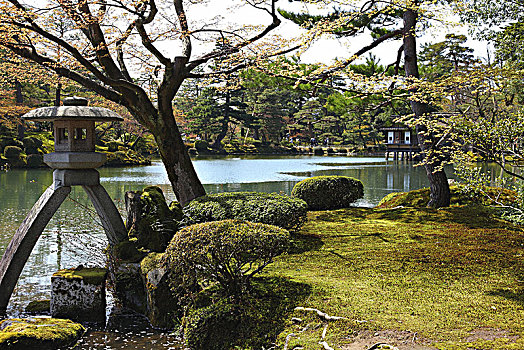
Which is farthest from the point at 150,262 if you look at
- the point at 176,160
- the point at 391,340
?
the point at 391,340

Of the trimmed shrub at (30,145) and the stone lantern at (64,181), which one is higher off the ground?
the trimmed shrub at (30,145)

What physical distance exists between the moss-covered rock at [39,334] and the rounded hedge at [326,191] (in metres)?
5.52

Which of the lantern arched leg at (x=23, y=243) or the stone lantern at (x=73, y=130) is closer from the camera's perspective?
the lantern arched leg at (x=23, y=243)

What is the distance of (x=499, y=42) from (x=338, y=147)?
1293 inches

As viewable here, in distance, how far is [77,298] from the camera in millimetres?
4754

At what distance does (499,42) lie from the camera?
11969 mm

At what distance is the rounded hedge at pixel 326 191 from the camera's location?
9.03 meters

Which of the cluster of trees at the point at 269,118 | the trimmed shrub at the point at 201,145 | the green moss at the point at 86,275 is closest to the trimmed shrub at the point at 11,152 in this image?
the cluster of trees at the point at 269,118

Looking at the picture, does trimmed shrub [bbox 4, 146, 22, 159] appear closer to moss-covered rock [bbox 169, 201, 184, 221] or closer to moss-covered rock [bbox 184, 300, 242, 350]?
moss-covered rock [bbox 169, 201, 184, 221]

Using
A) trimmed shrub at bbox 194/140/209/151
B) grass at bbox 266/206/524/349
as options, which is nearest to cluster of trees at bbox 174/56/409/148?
trimmed shrub at bbox 194/140/209/151

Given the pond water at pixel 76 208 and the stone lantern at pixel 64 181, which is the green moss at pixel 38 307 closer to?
the pond water at pixel 76 208

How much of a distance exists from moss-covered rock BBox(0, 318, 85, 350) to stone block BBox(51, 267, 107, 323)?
344 millimetres

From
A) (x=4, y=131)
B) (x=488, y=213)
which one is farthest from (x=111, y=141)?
(x=488, y=213)

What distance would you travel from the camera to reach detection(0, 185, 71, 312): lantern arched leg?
16.9 ft
